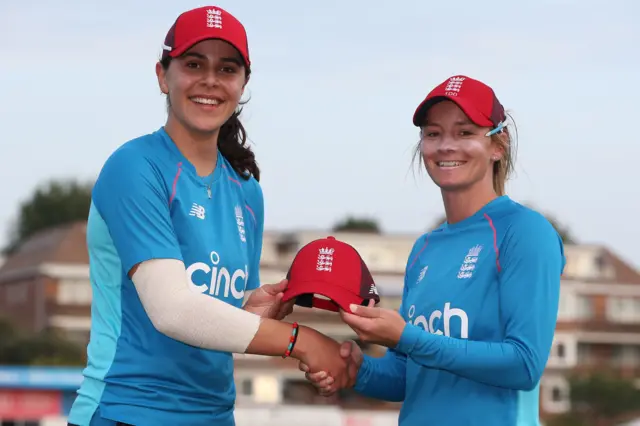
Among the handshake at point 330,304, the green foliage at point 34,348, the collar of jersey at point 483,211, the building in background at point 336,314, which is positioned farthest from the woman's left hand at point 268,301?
the building in background at point 336,314

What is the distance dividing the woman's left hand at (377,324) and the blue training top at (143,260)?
579 mm

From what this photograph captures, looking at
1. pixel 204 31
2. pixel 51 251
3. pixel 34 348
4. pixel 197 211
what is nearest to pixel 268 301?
pixel 197 211

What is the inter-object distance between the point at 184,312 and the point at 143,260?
30cm

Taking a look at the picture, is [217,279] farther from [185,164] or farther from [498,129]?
[498,129]

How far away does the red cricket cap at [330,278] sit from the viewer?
6.32 meters

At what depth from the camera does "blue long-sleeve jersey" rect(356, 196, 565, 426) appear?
6.05 m

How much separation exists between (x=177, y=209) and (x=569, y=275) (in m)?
94.6

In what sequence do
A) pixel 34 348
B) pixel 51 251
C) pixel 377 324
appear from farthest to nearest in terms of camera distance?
pixel 51 251
pixel 34 348
pixel 377 324

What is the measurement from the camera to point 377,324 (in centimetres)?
612

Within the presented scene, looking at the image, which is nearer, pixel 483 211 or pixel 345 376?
pixel 483 211

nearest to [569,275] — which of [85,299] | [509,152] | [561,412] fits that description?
[561,412]

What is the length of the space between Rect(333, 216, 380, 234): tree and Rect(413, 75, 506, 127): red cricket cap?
4603 inches

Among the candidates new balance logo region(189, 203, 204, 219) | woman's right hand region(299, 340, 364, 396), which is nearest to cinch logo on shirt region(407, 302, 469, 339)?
woman's right hand region(299, 340, 364, 396)

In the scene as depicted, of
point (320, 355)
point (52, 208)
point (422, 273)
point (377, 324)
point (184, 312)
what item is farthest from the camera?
point (52, 208)
